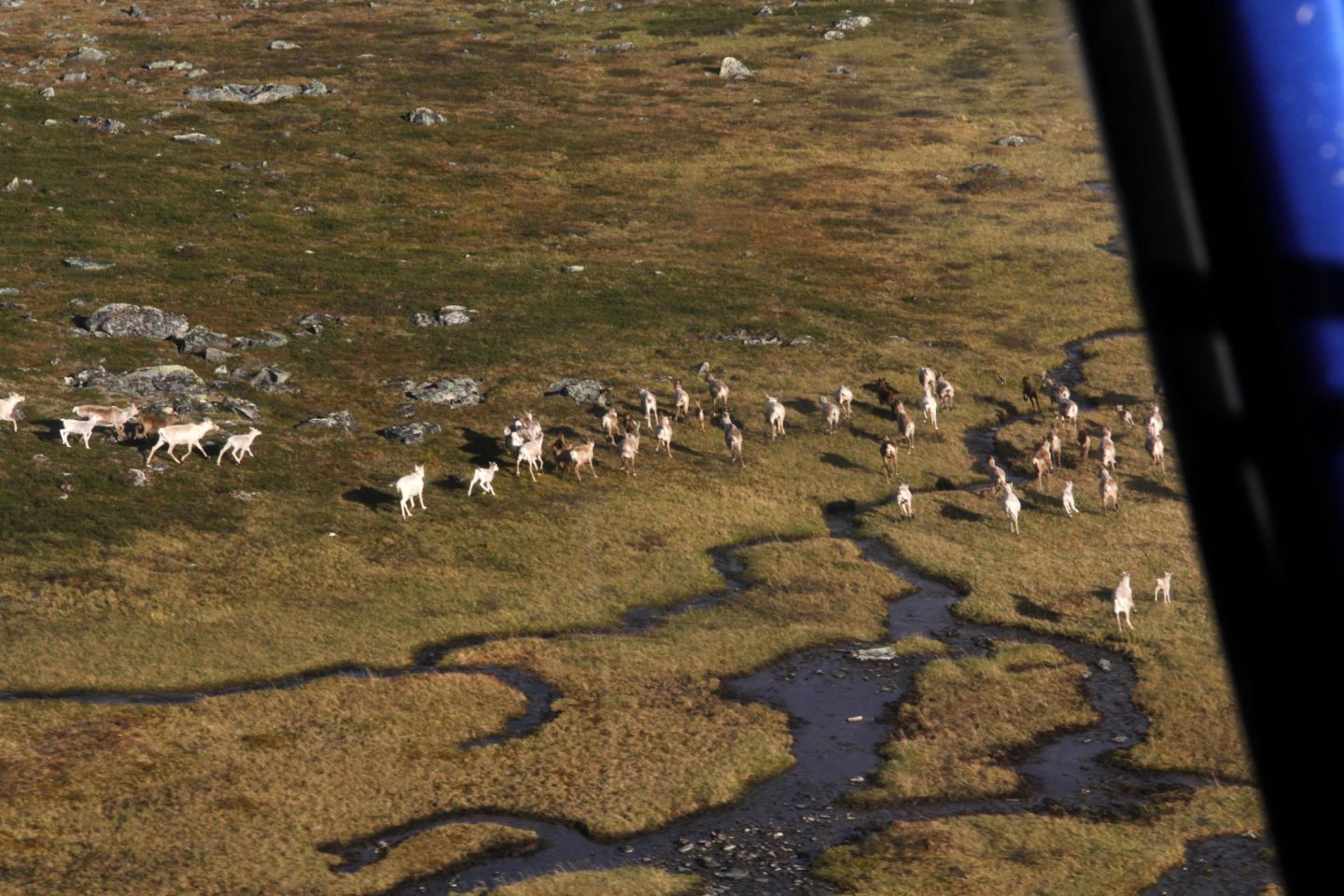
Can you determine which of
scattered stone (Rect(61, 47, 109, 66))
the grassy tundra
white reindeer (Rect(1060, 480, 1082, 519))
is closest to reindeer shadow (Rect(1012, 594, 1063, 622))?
the grassy tundra

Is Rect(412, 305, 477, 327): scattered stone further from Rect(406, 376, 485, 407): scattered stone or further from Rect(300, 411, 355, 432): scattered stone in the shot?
Rect(300, 411, 355, 432): scattered stone

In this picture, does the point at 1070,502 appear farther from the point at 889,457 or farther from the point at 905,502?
the point at 889,457

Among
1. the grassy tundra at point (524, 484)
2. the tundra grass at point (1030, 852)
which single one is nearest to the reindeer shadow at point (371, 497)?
the grassy tundra at point (524, 484)

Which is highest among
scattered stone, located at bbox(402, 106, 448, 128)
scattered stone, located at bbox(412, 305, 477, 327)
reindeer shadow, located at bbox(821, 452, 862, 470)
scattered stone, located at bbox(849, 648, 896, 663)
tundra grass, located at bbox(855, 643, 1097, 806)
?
scattered stone, located at bbox(402, 106, 448, 128)

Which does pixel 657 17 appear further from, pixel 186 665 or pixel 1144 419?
pixel 186 665

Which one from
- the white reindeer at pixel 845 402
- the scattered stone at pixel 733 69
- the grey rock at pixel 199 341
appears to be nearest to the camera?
the white reindeer at pixel 845 402

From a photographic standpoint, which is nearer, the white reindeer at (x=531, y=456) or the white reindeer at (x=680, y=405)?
the white reindeer at (x=531, y=456)

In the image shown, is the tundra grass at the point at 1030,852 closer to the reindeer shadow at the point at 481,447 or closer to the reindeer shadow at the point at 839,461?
the reindeer shadow at the point at 839,461
